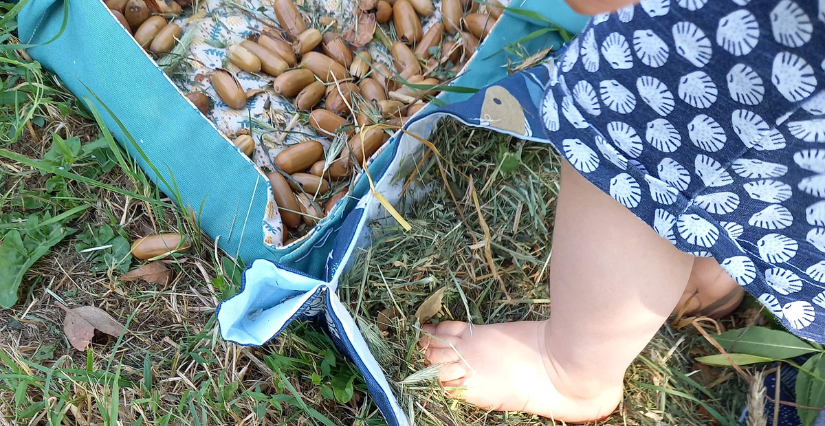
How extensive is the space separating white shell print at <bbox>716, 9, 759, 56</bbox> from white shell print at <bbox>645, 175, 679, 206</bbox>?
0.19 m

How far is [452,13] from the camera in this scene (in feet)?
5.09

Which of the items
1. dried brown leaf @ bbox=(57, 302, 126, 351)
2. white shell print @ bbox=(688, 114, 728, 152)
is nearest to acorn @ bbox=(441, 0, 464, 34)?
white shell print @ bbox=(688, 114, 728, 152)

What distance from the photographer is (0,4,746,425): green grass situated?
1117mm

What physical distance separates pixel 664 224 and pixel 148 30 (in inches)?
49.9

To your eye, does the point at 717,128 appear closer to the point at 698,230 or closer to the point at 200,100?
the point at 698,230

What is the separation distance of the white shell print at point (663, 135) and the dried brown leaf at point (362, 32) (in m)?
0.96

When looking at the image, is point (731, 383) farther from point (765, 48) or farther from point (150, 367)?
point (150, 367)

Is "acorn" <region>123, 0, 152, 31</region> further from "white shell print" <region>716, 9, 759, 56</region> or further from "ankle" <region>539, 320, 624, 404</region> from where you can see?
"white shell print" <region>716, 9, 759, 56</region>

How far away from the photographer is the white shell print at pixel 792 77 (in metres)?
0.60

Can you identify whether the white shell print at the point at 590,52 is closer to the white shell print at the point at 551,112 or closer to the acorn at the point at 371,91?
the white shell print at the point at 551,112

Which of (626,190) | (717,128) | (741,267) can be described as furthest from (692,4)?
(741,267)

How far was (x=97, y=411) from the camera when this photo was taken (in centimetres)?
111

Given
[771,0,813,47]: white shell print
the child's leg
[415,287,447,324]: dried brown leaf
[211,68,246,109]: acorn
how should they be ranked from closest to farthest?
[771,0,813,47]: white shell print < the child's leg < [415,287,447,324]: dried brown leaf < [211,68,246,109]: acorn

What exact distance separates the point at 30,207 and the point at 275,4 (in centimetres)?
74
